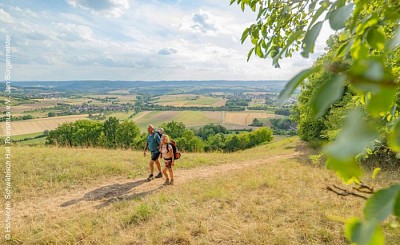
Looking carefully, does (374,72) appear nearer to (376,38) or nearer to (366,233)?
(366,233)

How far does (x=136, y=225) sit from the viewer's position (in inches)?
267

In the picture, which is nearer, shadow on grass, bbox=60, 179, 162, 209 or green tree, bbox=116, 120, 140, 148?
shadow on grass, bbox=60, 179, 162, 209

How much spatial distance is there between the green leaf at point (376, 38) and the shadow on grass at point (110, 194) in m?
9.14

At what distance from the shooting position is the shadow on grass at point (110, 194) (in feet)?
31.0

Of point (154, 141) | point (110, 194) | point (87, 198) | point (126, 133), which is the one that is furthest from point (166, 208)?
point (126, 133)

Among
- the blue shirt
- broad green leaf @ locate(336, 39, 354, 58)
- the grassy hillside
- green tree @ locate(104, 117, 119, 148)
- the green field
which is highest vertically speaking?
broad green leaf @ locate(336, 39, 354, 58)

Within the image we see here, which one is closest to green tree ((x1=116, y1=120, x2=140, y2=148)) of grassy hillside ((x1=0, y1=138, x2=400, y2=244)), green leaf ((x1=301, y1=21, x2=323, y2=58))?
grassy hillside ((x1=0, y1=138, x2=400, y2=244))

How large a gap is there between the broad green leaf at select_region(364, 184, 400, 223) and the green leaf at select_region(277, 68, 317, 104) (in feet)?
0.81

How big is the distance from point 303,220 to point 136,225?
12.2 feet

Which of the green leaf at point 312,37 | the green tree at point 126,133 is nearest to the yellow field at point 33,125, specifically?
the green tree at point 126,133

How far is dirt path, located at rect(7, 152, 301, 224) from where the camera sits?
866 centimetres

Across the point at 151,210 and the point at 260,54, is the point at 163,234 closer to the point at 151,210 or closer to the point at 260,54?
the point at 151,210

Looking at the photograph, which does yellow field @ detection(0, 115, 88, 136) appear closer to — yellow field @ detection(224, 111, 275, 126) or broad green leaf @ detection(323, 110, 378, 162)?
yellow field @ detection(224, 111, 275, 126)

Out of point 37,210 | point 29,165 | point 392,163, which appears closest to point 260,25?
point 37,210
